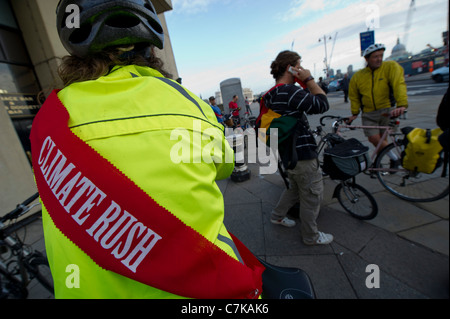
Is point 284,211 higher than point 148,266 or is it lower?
lower

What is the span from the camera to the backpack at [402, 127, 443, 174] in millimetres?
556

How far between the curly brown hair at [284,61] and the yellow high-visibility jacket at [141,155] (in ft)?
6.37

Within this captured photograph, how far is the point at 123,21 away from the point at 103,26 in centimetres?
12

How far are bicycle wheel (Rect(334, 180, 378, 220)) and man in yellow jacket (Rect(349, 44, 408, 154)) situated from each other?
63 centimetres

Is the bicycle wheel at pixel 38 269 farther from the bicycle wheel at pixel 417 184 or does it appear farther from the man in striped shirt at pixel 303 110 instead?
the bicycle wheel at pixel 417 184

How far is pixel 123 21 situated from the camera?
3.36 ft

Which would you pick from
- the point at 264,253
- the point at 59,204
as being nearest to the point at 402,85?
the point at 264,253

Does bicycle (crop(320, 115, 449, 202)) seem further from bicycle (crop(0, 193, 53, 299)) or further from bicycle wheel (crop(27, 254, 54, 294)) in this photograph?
bicycle wheel (crop(27, 254, 54, 294))

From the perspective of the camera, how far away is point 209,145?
2.41 ft

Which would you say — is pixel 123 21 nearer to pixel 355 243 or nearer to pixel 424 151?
A: pixel 424 151

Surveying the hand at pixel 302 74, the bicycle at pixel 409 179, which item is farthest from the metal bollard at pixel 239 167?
the bicycle at pixel 409 179

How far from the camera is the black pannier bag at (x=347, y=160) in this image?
2.37m

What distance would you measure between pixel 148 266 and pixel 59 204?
34 centimetres
